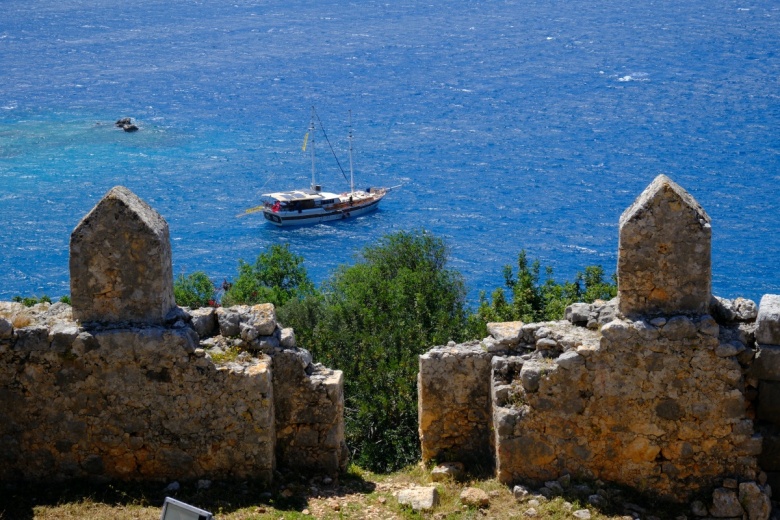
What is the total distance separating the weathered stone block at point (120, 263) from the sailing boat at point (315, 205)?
202 ft

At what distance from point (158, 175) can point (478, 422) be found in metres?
73.8

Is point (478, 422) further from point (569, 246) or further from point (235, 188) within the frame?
point (235, 188)

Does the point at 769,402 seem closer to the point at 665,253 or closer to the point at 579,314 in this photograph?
the point at 665,253

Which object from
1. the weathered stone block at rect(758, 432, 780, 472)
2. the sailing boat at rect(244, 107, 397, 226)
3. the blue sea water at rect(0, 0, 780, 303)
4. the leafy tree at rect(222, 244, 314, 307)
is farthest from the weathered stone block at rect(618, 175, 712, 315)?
the sailing boat at rect(244, 107, 397, 226)

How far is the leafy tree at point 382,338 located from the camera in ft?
64.7

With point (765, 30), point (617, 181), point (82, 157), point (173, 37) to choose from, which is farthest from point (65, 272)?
point (765, 30)

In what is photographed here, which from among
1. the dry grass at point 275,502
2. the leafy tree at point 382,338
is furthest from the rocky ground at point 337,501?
the leafy tree at point 382,338

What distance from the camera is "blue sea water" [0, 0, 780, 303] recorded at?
231 ft

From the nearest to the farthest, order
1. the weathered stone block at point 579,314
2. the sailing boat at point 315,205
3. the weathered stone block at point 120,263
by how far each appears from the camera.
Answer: the weathered stone block at point 120,263, the weathered stone block at point 579,314, the sailing boat at point 315,205

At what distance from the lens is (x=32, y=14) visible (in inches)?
6575

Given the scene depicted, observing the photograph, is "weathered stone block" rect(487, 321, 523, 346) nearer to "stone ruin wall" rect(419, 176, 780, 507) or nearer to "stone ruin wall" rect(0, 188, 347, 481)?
"stone ruin wall" rect(419, 176, 780, 507)

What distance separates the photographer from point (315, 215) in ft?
249

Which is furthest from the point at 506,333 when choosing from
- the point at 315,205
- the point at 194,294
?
the point at 315,205

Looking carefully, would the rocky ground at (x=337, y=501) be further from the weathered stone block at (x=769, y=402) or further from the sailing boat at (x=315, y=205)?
the sailing boat at (x=315, y=205)
